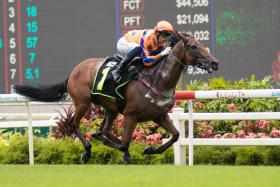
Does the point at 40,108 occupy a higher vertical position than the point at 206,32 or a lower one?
lower

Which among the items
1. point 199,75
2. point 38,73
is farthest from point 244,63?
point 38,73

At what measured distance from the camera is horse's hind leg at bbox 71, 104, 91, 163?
940cm

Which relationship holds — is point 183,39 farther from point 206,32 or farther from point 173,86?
point 206,32

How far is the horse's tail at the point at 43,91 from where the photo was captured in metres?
10.0

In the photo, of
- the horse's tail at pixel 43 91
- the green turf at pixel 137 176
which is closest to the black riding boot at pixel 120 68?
the horse's tail at pixel 43 91

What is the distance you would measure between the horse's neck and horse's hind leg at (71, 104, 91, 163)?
841 millimetres

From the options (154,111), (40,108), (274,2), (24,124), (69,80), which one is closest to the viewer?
(154,111)

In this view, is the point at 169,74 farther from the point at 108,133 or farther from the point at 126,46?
the point at 108,133

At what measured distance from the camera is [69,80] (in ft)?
32.2

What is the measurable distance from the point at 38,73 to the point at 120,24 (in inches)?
48.6

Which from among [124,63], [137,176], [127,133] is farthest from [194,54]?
[137,176]

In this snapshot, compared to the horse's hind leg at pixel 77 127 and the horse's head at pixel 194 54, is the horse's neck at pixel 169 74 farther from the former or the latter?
the horse's hind leg at pixel 77 127

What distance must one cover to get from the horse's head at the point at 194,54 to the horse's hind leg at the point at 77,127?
3.50 feet

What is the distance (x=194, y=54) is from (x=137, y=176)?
2072 mm
